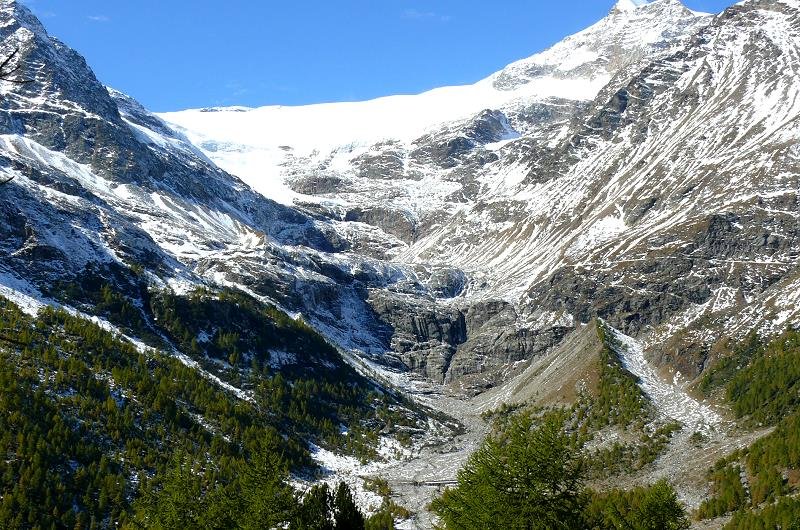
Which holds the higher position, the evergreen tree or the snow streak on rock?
the snow streak on rock

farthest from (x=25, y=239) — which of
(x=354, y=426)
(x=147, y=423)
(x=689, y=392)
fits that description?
(x=689, y=392)

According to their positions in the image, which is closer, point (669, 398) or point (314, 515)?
point (314, 515)

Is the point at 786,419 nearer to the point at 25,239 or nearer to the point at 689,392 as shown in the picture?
the point at 689,392

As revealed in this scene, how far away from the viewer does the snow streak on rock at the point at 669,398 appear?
148 meters

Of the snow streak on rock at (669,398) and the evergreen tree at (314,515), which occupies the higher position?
the snow streak on rock at (669,398)

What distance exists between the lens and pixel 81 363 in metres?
130

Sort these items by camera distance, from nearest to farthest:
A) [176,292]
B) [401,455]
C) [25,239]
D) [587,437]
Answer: [587,437] → [401,455] → [25,239] → [176,292]

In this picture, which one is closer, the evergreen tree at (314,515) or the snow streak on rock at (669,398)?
the evergreen tree at (314,515)

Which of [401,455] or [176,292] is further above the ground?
[176,292]

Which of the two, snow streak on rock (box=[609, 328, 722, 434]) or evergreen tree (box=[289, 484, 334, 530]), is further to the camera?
snow streak on rock (box=[609, 328, 722, 434])

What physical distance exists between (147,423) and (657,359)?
123 meters

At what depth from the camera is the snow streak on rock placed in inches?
5817

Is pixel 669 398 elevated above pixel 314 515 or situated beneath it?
elevated above

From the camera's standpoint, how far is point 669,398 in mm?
163500
